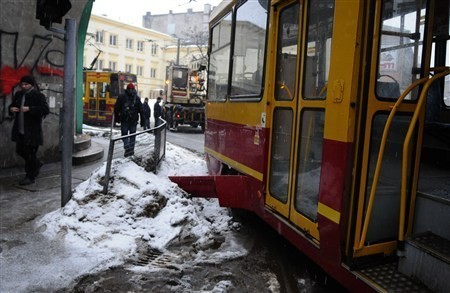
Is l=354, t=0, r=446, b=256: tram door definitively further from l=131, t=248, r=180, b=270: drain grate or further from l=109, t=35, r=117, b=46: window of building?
l=109, t=35, r=117, b=46: window of building

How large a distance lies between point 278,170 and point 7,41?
245 inches

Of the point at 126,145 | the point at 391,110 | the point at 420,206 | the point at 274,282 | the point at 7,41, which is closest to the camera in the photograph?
the point at 391,110

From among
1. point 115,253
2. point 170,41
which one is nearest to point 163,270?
point 115,253

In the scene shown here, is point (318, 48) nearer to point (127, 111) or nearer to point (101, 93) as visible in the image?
point (127, 111)

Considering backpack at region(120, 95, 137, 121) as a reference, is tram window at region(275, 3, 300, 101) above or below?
above

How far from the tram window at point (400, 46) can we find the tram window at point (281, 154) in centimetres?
106

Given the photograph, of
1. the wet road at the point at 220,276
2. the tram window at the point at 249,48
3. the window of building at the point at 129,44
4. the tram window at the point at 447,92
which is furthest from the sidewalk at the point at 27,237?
the window of building at the point at 129,44

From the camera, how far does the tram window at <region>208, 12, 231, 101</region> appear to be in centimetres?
599

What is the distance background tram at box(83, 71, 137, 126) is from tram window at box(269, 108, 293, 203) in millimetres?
20933

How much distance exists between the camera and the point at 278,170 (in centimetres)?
421

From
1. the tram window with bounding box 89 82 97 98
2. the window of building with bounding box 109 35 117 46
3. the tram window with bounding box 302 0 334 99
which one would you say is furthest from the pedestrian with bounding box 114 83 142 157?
the window of building with bounding box 109 35 117 46

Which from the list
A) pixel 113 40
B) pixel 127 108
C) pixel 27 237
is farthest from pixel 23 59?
pixel 113 40

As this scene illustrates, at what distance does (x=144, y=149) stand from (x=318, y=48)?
4.52 m

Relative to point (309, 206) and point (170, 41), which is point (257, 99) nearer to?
point (309, 206)
